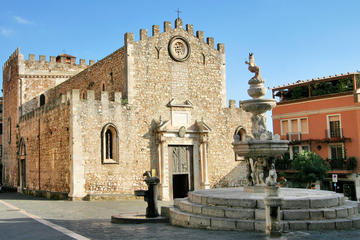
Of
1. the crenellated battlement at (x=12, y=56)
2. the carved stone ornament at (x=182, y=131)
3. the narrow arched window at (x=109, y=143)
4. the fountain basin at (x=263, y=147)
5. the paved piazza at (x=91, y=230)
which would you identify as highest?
the crenellated battlement at (x=12, y=56)

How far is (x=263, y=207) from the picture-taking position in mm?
10031

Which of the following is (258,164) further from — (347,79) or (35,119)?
(347,79)

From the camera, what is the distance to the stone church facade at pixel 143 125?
824 inches

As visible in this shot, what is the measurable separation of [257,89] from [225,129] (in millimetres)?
12689

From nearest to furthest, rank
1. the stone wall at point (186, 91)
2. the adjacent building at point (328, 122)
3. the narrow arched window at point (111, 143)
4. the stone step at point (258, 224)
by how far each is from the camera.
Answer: the stone step at point (258, 224) → the narrow arched window at point (111, 143) → the stone wall at point (186, 91) → the adjacent building at point (328, 122)

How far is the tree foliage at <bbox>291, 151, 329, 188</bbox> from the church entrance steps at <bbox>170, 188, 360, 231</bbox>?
63.7 ft

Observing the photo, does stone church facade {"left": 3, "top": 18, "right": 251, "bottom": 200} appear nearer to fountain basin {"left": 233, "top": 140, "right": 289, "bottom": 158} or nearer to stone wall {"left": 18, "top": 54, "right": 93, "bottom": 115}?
stone wall {"left": 18, "top": 54, "right": 93, "bottom": 115}

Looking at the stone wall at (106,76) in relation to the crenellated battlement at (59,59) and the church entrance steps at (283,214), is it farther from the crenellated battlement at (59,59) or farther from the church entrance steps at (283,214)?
the church entrance steps at (283,214)

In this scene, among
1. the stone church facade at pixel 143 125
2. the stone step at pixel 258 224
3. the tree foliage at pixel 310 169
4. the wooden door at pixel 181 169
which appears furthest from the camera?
the tree foliage at pixel 310 169

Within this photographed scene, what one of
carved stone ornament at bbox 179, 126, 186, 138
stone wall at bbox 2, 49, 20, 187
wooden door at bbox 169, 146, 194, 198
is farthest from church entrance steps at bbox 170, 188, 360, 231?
stone wall at bbox 2, 49, 20, 187

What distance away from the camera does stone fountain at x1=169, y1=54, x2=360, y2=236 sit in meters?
9.23

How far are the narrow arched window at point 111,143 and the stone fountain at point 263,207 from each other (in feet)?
30.9

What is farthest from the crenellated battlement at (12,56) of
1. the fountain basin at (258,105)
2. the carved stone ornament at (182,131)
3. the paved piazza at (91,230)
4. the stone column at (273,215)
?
the stone column at (273,215)

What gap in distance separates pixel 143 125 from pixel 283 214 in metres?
13.9
